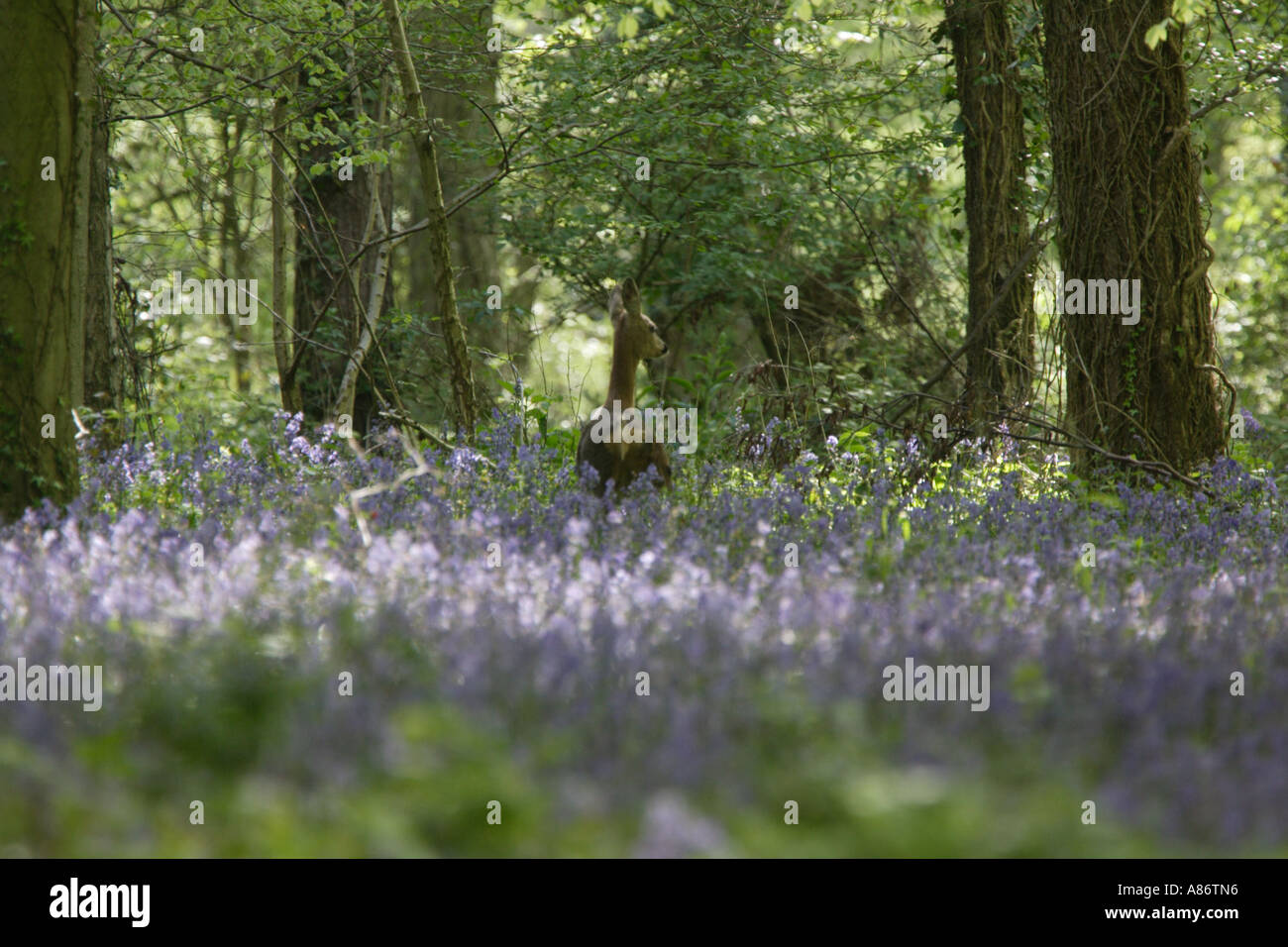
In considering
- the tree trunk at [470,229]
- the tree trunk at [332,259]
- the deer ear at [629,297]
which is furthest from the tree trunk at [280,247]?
the deer ear at [629,297]

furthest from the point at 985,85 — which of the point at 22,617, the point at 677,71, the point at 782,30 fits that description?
the point at 22,617

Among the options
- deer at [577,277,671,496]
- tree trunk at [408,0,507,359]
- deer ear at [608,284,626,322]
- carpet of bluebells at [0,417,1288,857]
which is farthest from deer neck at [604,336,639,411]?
tree trunk at [408,0,507,359]

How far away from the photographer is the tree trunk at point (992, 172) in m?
9.43

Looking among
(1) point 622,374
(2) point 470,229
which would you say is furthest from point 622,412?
(2) point 470,229

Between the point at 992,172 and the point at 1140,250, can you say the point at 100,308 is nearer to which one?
the point at 992,172

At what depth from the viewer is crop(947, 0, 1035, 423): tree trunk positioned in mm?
9430

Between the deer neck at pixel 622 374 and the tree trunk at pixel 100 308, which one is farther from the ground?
the tree trunk at pixel 100 308

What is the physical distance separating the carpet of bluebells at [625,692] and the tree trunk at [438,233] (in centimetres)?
314

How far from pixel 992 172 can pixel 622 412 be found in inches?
190

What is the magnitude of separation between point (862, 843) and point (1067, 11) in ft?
22.4

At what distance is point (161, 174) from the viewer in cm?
1820

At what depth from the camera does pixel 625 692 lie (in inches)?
121

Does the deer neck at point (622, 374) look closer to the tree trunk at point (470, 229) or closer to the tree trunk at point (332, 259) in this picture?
the tree trunk at point (332, 259)

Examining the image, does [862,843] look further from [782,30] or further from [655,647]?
[782,30]
